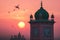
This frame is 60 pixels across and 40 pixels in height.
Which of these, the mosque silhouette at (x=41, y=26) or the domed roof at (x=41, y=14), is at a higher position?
the domed roof at (x=41, y=14)

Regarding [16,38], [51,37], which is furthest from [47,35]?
[16,38]

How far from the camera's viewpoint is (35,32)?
105 metres

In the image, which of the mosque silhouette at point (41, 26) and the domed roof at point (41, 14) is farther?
the mosque silhouette at point (41, 26)

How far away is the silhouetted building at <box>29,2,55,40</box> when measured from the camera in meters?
104

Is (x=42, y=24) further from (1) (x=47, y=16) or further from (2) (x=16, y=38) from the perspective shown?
(2) (x=16, y=38)

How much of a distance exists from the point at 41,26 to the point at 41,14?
3.05m

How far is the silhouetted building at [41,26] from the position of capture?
4087 inches

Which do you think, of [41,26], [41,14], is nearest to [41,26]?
[41,26]

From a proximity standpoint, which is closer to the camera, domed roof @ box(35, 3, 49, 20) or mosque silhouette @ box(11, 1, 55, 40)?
domed roof @ box(35, 3, 49, 20)

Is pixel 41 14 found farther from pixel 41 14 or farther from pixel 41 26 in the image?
pixel 41 26

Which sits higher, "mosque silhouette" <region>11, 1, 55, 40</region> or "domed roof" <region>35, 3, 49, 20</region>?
"domed roof" <region>35, 3, 49, 20</region>

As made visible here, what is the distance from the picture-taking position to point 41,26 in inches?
4144

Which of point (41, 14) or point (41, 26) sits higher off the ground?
point (41, 14)

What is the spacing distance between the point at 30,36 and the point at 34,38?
1219 mm
